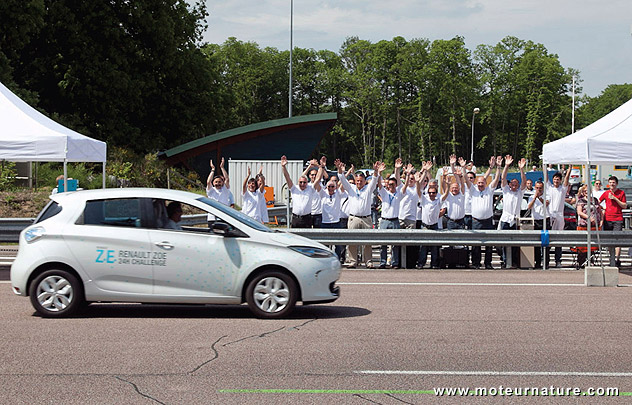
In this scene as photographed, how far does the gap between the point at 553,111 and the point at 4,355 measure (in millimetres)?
94288

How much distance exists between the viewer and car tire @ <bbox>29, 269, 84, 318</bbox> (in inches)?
383

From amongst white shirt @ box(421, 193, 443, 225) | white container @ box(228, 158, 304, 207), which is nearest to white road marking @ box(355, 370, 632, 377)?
white shirt @ box(421, 193, 443, 225)

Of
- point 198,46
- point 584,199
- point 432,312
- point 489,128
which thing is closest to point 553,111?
point 489,128

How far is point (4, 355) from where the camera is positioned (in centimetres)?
771

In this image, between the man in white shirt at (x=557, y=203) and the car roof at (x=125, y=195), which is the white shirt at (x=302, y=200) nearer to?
the man in white shirt at (x=557, y=203)

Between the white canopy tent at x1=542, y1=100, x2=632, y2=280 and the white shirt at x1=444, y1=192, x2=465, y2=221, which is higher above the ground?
the white canopy tent at x1=542, y1=100, x2=632, y2=280

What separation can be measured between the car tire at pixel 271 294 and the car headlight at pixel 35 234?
261 cm

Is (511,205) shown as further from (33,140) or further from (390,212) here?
(33,140)

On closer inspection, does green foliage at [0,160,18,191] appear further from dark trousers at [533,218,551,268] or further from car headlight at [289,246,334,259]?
car headlight at [289,246,334,259]

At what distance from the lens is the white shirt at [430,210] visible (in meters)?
16.5

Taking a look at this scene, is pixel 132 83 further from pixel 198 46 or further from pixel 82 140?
pixel 82 140

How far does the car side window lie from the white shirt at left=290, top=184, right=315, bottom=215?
283 inches

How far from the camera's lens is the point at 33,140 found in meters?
14.9

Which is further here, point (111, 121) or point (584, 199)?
point (111, 121)
